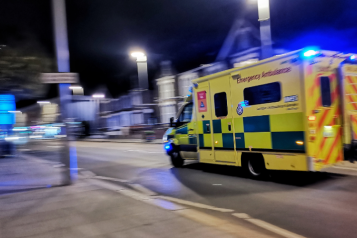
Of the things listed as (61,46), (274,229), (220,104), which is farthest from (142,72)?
(274,229)

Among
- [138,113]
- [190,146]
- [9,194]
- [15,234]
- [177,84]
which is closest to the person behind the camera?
[15,234]

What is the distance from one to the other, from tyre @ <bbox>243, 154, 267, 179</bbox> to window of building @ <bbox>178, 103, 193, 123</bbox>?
2584 mm

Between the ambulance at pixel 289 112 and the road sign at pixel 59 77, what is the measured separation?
3.77 metres

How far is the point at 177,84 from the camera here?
32.7m

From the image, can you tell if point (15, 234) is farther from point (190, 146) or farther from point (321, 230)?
point (190, 146)

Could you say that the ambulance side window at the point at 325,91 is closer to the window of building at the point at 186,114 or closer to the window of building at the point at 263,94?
the window of building at the point at 263,94

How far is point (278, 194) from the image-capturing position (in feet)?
20.6

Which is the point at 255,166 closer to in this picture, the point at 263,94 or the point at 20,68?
the point at 263,94

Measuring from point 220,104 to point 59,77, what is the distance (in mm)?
4152

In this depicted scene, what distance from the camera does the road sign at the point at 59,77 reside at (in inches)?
285

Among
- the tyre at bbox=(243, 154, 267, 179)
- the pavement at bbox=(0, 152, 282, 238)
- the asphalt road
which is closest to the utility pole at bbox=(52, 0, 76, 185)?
the pavement at bbox=(0, 152, 282, 238)

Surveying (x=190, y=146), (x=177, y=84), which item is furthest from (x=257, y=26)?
(x=190, y=146)

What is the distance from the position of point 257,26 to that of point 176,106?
12624mm

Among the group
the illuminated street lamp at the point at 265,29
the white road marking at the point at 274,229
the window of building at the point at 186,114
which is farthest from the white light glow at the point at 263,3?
the white road marking at the point at 274,229
